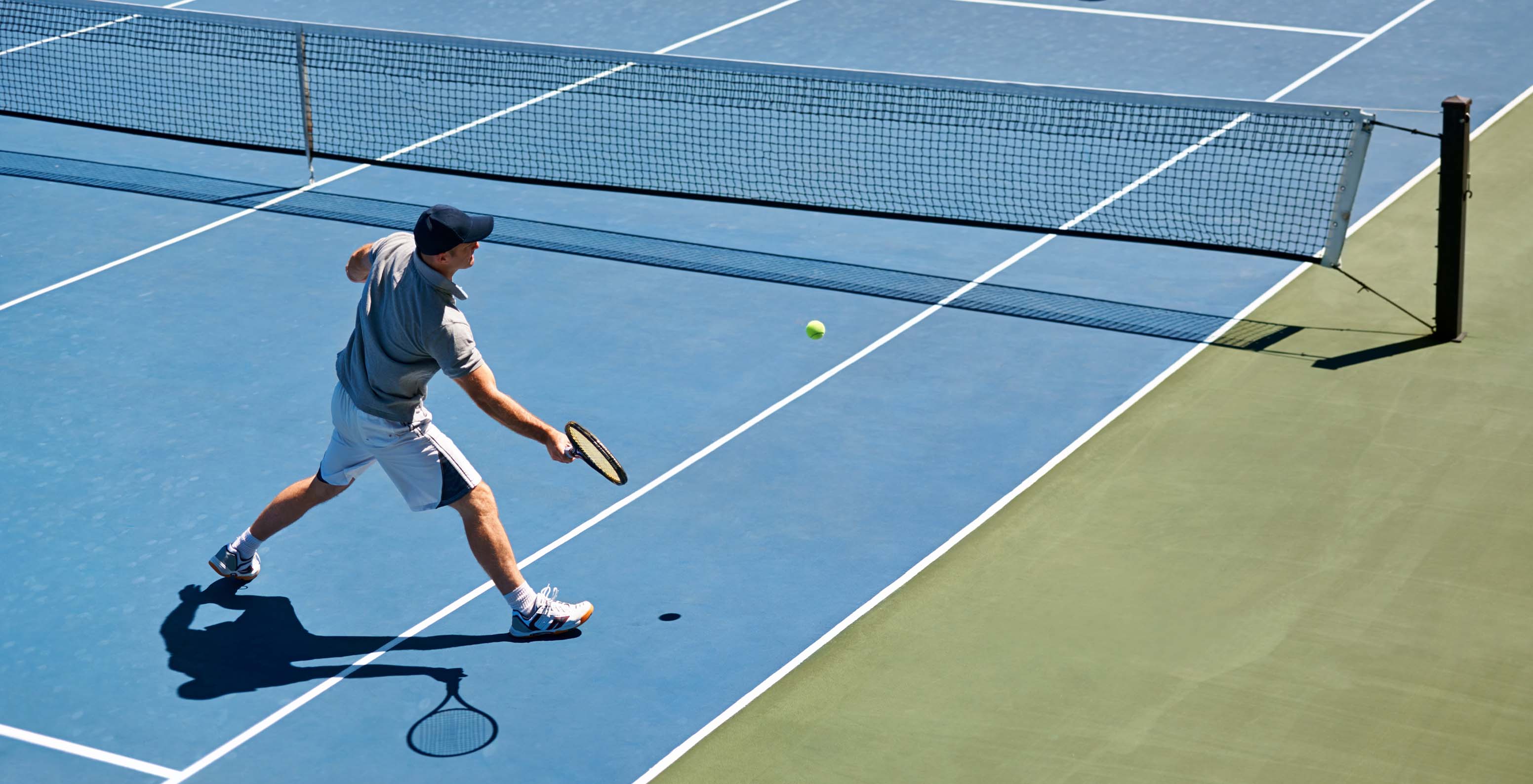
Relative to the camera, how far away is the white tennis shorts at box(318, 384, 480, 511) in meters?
6.76

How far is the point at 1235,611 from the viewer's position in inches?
273

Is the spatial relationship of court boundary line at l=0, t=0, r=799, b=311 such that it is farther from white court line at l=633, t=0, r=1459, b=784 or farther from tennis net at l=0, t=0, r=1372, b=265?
white court line at l=633, t=0, r=1459, b=784

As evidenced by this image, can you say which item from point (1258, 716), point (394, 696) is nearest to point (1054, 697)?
point (1258, 716)

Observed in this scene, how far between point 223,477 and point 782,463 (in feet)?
9.14

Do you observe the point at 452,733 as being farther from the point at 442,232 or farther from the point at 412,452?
the point at 442,232

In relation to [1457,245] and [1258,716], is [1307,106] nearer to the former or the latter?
[1457,245]

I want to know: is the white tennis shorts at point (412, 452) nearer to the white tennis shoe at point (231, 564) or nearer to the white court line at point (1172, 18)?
the white tennis shoe at point (231, 564)

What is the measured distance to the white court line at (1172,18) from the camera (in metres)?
15.0

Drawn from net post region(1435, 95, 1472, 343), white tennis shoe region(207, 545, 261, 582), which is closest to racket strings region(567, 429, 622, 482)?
white tennis shoe region(207, 545, 261, 582)

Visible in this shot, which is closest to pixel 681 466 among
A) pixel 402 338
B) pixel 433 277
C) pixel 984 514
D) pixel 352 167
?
pixel 984 514

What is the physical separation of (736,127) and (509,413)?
6980mm

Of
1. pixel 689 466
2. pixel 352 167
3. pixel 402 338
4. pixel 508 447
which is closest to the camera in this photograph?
pixel 402 338

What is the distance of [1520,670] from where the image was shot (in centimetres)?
642

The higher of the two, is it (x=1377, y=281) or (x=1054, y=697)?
(x=1377, y=281)
